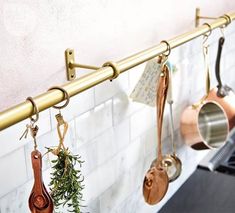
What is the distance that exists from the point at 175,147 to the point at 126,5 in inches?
20.6

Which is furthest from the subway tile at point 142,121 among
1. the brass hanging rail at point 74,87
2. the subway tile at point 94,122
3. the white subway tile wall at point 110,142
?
the brass hanging rail at point 74,87

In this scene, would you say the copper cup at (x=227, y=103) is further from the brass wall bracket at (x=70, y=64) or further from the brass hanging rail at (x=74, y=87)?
the brass wall bracket at (x=70, y=64)

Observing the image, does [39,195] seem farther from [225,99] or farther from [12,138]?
[225,99]

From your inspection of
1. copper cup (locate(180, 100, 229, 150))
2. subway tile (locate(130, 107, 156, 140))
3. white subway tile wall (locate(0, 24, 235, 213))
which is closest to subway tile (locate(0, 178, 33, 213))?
white subway tile wall (locate(0, 24, 235, 213))

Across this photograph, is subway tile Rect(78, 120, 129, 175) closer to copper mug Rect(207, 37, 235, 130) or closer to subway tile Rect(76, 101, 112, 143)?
subway tile Rect(76, 101, 112, 143)

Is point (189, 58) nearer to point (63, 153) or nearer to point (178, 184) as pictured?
point (178, 184)

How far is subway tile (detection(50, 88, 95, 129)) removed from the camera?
2.32 ft

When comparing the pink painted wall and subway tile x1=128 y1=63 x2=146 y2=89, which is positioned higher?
the pink painted wall

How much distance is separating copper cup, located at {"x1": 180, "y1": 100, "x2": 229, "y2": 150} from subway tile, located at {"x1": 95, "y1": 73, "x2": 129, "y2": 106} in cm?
31

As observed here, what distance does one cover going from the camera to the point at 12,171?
63cm

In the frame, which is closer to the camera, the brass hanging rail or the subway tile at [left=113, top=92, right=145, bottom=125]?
the brass hanging rail

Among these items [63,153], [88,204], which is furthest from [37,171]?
[88,204]

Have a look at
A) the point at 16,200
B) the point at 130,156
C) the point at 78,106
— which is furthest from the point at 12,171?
the point at 130,156

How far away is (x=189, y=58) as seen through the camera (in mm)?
1119
